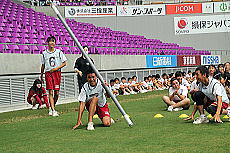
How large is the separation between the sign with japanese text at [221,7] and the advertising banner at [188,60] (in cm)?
590

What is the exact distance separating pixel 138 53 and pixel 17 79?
43.9 ft

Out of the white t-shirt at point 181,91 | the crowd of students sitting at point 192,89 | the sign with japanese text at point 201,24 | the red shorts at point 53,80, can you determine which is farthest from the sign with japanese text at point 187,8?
the red shorts at point 53,80

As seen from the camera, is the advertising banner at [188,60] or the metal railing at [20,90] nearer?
the metal railing at [20,90]

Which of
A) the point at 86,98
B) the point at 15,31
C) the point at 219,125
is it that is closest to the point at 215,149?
the point at 219,125

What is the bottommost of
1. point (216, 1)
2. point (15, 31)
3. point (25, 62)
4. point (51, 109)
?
point (51, 109)

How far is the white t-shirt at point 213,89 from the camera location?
26.5 feet

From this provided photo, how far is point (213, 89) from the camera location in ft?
26.6

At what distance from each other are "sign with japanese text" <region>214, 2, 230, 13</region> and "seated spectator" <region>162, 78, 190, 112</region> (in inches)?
993

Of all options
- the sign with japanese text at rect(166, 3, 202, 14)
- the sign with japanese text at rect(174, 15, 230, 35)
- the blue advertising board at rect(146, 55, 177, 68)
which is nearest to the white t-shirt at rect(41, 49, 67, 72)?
the blue advertising board at rect(146, 55, 177, 68)

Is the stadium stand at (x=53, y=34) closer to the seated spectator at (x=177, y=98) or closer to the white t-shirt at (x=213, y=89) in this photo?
the seated spectator at (x=177, y=98)

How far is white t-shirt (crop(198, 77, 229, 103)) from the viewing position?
8.06 meters

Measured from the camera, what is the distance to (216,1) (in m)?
36.8

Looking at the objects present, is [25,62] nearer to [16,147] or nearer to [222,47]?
[16,147]

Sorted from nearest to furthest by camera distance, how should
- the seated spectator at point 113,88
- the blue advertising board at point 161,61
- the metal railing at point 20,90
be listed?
the metal railing at point 20,90 < the seated spectator at point 113,88 < the blue advertising board at point 161,61
